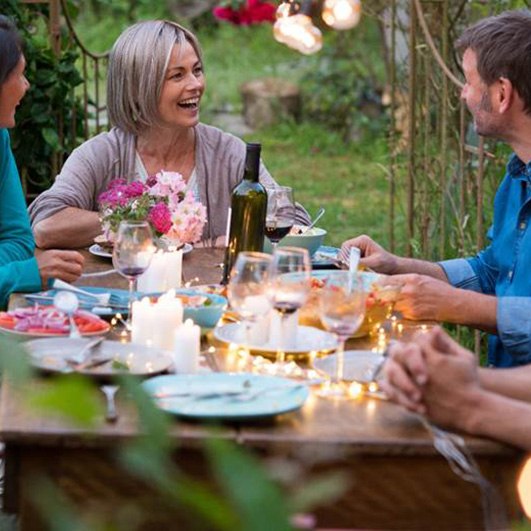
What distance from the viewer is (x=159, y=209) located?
308cm

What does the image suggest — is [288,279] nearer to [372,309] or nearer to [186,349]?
[186,349]

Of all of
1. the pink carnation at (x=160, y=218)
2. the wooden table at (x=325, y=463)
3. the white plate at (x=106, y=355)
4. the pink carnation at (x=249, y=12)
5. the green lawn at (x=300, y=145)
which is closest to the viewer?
the wooden table at (x=325, y=463)

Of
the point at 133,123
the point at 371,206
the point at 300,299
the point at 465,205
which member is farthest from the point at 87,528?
the point at 371,206

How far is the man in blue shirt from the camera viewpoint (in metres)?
2.69

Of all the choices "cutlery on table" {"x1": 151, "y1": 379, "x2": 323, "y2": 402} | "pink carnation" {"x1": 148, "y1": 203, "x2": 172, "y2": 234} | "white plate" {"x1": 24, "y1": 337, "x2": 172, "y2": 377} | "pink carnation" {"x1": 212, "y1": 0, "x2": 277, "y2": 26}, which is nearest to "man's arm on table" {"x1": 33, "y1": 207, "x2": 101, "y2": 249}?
"pink carnation" {"x1": 148, "y1": 203, "x2": 172, "y2": 234}

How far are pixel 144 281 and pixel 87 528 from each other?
6.63ft

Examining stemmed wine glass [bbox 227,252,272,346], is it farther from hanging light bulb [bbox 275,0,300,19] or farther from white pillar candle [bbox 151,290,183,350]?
hanging light bulb [bbox 275,0,300,19]

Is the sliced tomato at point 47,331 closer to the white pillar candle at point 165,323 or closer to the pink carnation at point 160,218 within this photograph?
the white pillar candle at point 165,323

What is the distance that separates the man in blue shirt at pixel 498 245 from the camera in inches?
106

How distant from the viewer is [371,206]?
9.05 m

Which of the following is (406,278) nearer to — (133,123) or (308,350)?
(308,350)

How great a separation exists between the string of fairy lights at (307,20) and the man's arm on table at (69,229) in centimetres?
159

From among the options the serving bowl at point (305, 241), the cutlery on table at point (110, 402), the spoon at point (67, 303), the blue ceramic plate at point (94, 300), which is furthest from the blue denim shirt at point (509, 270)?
the cutlery on table at point (110, 402)

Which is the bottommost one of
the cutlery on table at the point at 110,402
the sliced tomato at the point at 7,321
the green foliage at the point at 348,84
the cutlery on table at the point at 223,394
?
the cutlery on table at the point at 110,402
